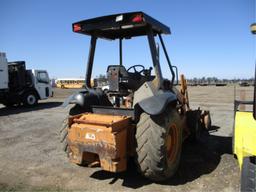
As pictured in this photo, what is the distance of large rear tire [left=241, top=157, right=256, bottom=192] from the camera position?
254 cm

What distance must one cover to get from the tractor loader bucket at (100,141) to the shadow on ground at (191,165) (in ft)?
1.53

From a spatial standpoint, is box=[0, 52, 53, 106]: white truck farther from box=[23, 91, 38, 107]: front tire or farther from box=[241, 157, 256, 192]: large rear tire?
box=[241, 157, 256, 192]: large rear tire

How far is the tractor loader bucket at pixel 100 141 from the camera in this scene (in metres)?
4.12

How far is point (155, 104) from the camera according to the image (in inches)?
164

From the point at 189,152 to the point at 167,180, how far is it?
1726mm

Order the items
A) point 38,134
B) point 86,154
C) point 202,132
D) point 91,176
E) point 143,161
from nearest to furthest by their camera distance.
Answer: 1. point 143,161
2. point 86,154
3. point 91,176
4. point 202,132
5. point 38,134

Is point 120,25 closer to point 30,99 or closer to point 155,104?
point 155,104

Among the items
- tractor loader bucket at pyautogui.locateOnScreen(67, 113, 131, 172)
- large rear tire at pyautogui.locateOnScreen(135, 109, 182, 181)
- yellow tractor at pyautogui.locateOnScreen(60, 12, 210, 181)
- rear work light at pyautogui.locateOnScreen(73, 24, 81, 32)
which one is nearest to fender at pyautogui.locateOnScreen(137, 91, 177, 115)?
yellow tractor at pyautogui.locateOnScreen(60, 12, 210, 181)

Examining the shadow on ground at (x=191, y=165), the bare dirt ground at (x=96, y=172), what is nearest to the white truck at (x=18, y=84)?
the bare dirt ground at (x=96, y=172)

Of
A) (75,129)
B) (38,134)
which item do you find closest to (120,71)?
(75,129)

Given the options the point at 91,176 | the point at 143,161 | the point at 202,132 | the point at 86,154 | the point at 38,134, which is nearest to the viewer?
the point at 143,161

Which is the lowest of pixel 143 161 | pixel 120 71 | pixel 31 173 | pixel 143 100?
pixel 31 173

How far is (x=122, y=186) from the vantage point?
4387mm

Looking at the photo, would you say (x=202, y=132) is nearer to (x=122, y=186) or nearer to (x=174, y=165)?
(x=174, y=165)
